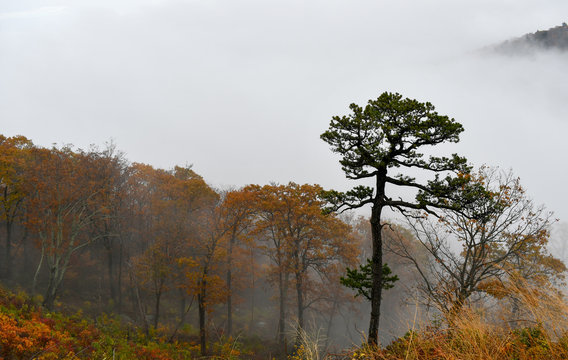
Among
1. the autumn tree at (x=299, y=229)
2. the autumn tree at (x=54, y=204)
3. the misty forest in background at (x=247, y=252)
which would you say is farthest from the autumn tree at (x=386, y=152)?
the autumn tree at (x=54, y=204)

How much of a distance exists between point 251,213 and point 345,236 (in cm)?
841

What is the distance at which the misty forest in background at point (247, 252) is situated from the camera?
888 cm

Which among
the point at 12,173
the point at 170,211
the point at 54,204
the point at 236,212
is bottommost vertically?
the point at 236,212

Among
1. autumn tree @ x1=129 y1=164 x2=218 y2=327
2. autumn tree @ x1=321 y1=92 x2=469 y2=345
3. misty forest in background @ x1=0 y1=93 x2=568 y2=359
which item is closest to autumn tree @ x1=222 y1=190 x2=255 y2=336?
misty forest in background @ x1=0 y1=93 x2=568 y2=359

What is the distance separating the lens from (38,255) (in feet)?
90.0

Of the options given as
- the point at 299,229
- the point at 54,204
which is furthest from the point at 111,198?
the point at 299,229

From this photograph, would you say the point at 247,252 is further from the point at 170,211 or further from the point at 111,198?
the point at 111,198

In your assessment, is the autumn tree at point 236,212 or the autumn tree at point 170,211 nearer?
the autumn tree at point 170,211

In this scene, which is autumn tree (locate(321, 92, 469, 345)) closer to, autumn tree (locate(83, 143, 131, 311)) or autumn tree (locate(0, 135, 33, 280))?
autumn tree (locate(83, 143, 131, 311))

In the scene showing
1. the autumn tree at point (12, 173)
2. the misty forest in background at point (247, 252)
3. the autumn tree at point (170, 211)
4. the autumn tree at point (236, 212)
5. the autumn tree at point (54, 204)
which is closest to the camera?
the misty forest in background at point (247, 252)

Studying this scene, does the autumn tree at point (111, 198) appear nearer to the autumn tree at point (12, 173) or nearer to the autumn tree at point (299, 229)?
the autumn tree at point (12, 173)

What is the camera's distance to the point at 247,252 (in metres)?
24.8

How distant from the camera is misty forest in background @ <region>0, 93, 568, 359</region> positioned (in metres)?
8.88

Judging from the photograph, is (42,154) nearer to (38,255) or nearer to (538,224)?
(38,255)
